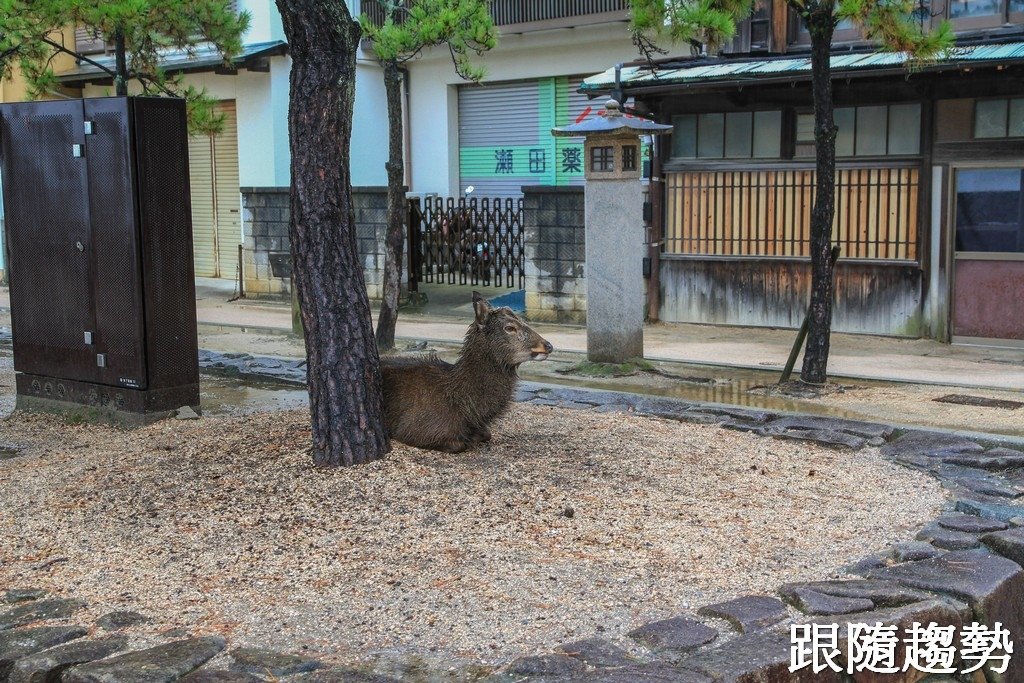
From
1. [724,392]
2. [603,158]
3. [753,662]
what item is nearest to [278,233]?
[603,158]

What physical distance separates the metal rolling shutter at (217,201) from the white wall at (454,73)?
346 cm

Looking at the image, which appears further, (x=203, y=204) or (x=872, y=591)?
(x=203, y=204)

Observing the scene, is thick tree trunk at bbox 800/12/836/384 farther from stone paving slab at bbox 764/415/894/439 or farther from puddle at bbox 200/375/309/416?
puddle at bbox 200/375/309/416

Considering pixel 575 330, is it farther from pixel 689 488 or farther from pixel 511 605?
pixel 511 605

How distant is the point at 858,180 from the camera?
45.1 ft

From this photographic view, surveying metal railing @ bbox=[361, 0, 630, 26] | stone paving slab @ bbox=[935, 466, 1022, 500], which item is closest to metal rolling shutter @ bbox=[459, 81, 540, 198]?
metal railing @ bbox=[361, 0, 630, 26]

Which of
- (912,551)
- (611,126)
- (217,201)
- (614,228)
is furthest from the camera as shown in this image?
(217,201)

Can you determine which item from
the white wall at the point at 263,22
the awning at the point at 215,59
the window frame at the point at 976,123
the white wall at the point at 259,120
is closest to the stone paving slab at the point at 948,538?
the window frame at the point at 976,123

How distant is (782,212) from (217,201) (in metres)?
12.3

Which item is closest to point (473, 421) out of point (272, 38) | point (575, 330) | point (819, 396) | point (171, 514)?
point (171, 514)

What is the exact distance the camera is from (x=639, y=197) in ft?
37.1

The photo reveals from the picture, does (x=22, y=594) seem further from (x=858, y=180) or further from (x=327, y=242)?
(x=858, y=180)

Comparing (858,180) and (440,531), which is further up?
(858,180)

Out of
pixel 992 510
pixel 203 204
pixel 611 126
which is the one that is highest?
pixel 611 126
